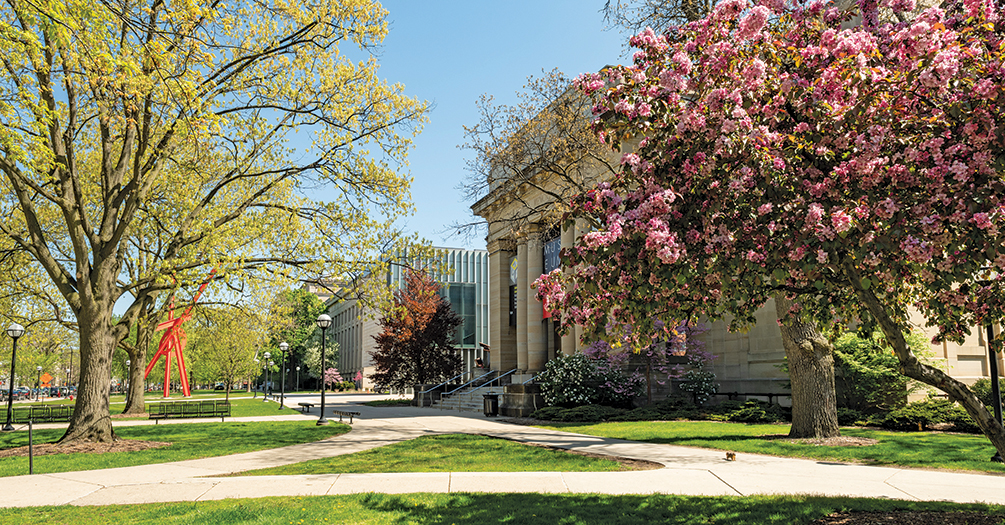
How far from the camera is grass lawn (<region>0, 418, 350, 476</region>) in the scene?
13.6 m

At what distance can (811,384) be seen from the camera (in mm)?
16109

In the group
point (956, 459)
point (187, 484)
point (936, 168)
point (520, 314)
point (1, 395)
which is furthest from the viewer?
point (1, 395)

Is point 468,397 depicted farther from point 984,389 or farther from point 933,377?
point 933,377

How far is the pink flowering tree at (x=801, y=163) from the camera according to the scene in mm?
5488

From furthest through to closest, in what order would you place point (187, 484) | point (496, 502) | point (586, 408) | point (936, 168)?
point (586, 408) < point (187, 484) < point (496, 502) < point (936, 168)

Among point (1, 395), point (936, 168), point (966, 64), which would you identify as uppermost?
point (966, 64)

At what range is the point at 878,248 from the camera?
5504mm

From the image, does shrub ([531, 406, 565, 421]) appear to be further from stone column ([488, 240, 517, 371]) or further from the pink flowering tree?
the pink flowering tree

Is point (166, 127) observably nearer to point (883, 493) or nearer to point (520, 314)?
point (883, 493)

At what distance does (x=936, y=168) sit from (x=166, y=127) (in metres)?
17.0

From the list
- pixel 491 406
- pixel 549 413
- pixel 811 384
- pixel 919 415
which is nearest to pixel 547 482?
pixel 811 384

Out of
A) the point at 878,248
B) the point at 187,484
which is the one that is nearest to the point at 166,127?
the point at 187,484

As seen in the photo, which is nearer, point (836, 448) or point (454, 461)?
point (454, 461)

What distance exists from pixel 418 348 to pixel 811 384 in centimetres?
2991
